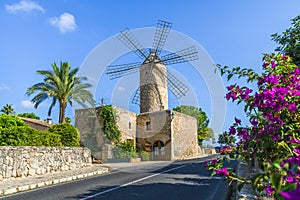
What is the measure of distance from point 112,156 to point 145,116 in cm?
765

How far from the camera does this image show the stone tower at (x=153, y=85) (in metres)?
34.2

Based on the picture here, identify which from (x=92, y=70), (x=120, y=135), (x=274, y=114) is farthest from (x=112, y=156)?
(x=274, y=114)

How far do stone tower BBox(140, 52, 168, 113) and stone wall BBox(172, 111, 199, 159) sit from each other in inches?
133

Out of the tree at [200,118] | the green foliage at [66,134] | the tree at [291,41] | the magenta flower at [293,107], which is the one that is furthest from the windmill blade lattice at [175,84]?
the magenta flower at [293,107]

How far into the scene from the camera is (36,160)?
1180 cm

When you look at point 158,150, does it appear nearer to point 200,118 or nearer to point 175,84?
point 175,84

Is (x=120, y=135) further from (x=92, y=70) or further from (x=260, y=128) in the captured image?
(x=260, y=128)

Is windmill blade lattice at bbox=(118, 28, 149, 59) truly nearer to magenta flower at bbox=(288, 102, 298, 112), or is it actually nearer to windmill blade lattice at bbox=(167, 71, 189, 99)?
windmill blade lattice at bbox=(167, 71, 189, 99)

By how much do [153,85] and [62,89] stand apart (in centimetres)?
1250

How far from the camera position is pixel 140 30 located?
121 ft

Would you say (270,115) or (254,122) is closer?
(270,115)

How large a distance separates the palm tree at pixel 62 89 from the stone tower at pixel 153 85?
921 centimetres

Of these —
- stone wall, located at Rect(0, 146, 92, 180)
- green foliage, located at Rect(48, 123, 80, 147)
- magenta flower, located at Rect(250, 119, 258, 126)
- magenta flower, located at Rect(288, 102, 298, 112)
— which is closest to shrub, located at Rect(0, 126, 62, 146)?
stone wall, located at Rect(0, 146, 92, 180)

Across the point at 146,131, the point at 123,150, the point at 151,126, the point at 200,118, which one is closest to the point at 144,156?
the point at 123,150
